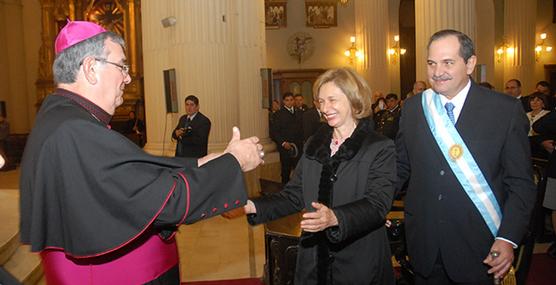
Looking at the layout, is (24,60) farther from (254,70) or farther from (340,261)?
(340,261)

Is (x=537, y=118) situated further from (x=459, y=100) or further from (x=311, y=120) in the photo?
(x=459, y=100)

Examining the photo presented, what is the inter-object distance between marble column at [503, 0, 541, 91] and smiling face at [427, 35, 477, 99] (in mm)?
15292

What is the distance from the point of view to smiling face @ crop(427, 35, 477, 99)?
2500mm

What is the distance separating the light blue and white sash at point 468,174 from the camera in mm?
2449

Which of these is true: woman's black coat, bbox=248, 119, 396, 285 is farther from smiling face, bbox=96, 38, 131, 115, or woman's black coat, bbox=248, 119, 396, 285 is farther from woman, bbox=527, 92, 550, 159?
woman, bbox=527, 92, 550, 159

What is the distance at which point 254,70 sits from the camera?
935cm

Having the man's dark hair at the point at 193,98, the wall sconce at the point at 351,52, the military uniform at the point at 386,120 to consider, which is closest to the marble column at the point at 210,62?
the man's dark hair at the point at 193,98

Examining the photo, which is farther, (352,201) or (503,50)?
(503,50)

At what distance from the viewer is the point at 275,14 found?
2006 cm

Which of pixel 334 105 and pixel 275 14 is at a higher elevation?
pixel 275 14

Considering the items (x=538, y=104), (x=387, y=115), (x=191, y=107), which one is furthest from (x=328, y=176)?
(x=387, y=115)

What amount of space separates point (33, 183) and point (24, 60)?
18289 millimetres

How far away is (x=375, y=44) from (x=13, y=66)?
1284 centimetres

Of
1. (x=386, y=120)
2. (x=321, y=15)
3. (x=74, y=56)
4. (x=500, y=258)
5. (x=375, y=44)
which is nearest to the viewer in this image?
(x=74, y=56)
